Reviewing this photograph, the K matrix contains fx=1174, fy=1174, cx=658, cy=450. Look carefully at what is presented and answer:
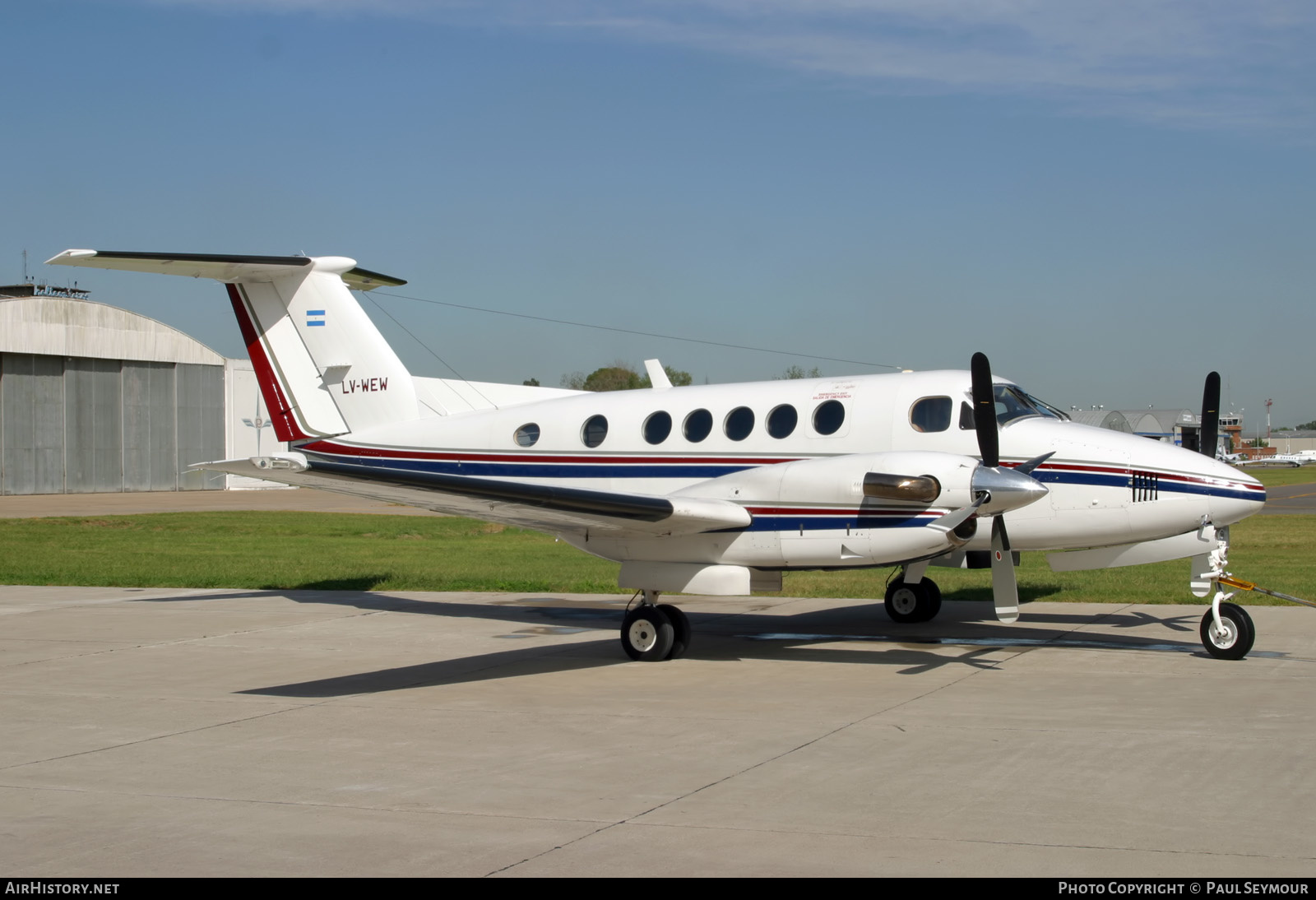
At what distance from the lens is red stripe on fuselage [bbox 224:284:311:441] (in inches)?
608

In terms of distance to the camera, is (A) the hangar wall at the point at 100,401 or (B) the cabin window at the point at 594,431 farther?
(A) the hangar wall at the point at 100,401

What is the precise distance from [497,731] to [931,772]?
3.17 meters

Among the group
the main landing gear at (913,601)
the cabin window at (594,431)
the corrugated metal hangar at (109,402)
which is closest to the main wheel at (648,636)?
the cabin window at (594,431)

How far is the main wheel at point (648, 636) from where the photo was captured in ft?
38.5

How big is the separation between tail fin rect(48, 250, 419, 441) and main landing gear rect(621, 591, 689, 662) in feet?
16.6

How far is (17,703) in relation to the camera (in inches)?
385

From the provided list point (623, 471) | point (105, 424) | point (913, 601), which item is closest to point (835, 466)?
point (623, 471)

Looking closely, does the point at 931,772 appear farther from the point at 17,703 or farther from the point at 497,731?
the point at 17,703

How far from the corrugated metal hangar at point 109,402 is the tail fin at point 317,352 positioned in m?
35.7

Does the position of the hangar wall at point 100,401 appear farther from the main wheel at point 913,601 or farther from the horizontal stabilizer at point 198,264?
the main wheel at point 913,601

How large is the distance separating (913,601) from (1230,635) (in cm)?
403
